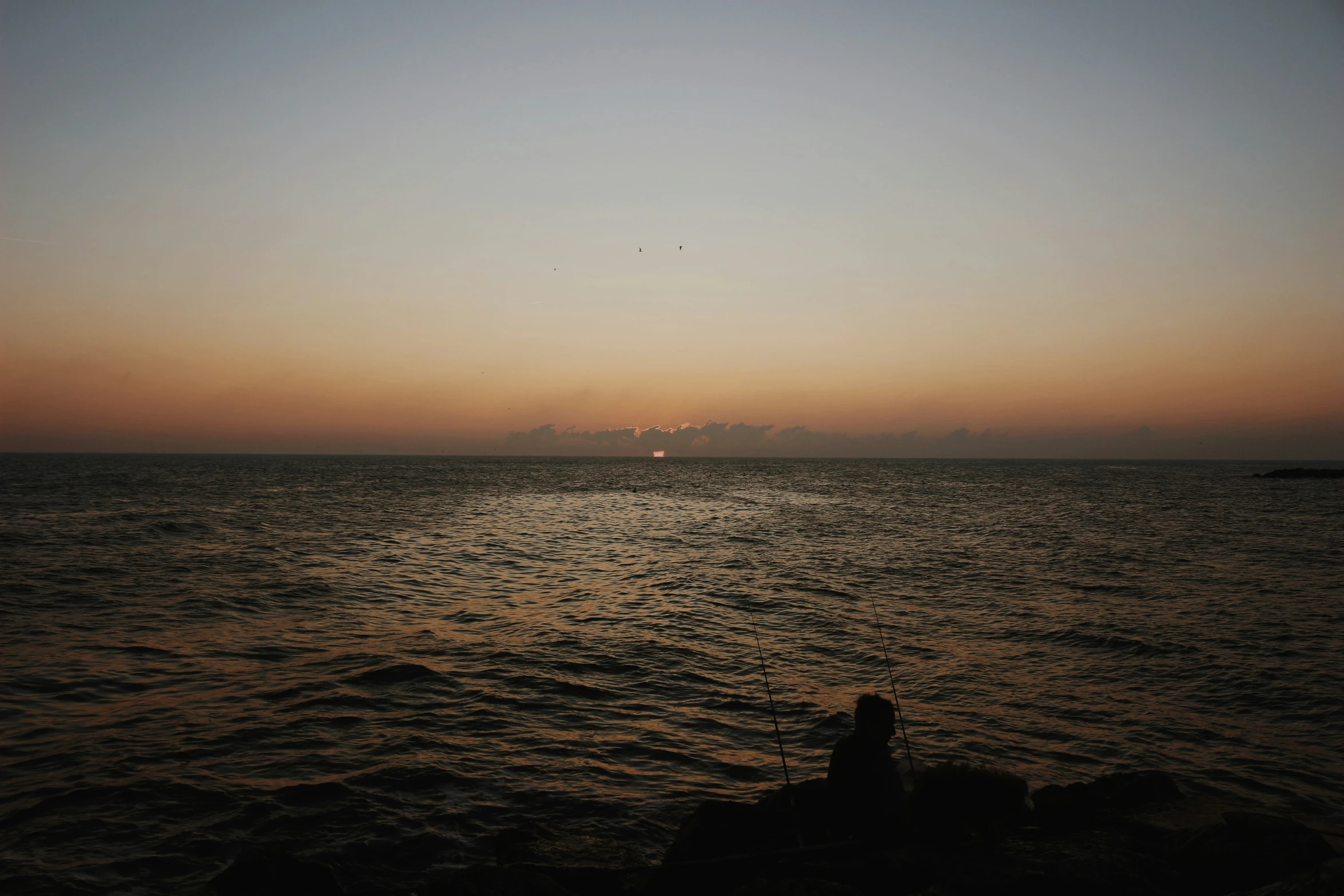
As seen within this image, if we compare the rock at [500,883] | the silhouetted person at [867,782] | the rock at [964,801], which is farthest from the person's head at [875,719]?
the rock at [500,883]

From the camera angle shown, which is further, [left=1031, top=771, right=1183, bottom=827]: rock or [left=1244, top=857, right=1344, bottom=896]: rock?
[left=1031, top=771, right=1183, bottom=827]: rock

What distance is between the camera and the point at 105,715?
34.9 ft

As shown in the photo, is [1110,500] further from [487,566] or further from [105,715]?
[105,715]

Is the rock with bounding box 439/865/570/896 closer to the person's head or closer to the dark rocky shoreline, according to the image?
the dark rocky shoreline

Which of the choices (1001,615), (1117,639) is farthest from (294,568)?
(1117,639)

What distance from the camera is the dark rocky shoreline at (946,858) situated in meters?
5.89

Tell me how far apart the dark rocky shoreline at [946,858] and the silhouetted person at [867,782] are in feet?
0.60

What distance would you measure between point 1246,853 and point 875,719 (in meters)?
Answer: 3.32

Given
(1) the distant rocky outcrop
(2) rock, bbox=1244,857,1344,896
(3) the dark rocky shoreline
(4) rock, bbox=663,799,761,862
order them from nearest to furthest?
(2) rock, bbox=1244,857,1344,896
(3) the dark rocky shoreline
(4) rock, bbox=663,799,761,862
(1) the distant rocky outcrop

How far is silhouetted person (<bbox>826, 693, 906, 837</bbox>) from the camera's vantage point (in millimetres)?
6629

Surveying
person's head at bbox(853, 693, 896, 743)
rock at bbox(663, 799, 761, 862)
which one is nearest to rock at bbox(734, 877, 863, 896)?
rock at bbox(663, 799, 761, 862)

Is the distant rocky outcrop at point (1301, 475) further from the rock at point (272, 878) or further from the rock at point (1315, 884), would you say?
the rock at point (272, 878)

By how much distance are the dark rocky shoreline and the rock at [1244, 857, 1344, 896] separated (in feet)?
0.04

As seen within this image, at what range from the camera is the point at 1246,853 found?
6348 millimetres
